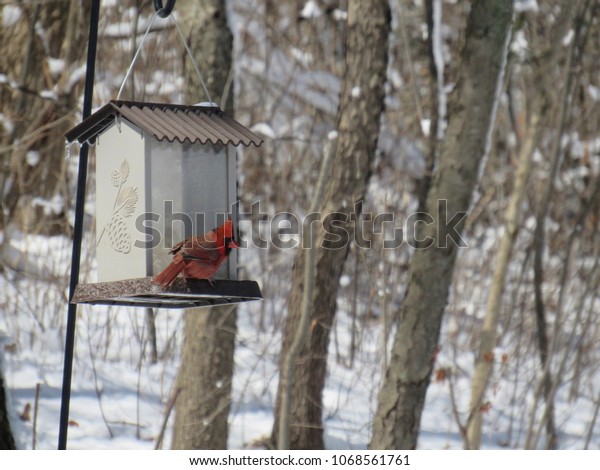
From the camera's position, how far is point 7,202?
7961 mm

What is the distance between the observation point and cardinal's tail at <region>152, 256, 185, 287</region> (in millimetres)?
3041

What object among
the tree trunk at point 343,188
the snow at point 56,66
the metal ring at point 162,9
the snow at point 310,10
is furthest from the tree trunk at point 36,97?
the metal ring at point 162,9

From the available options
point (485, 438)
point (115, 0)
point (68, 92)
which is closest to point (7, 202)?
point (68, 92)

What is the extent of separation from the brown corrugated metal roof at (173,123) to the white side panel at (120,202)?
78mm

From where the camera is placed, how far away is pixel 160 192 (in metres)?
3.37

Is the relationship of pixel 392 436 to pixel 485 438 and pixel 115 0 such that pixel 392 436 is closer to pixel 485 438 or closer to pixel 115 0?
pixel 485 438

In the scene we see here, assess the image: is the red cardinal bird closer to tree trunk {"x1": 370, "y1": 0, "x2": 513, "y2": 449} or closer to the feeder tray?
the feeder tray

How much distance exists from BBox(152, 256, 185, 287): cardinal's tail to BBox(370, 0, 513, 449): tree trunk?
7.95 feet

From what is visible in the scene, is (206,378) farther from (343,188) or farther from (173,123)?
A: (173,123)

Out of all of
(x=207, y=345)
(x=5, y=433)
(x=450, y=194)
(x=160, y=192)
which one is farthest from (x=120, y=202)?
(x=450, y=194)

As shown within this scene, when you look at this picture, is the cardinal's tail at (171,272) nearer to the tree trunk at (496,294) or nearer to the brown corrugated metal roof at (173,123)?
the brown corrugated metal roof at (173,123)

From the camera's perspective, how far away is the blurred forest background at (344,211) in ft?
18.0

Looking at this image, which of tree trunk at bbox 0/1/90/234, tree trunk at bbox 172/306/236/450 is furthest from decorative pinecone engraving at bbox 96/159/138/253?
tree trunk at bbox 0/1/90/234

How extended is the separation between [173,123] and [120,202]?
401 millimetres
